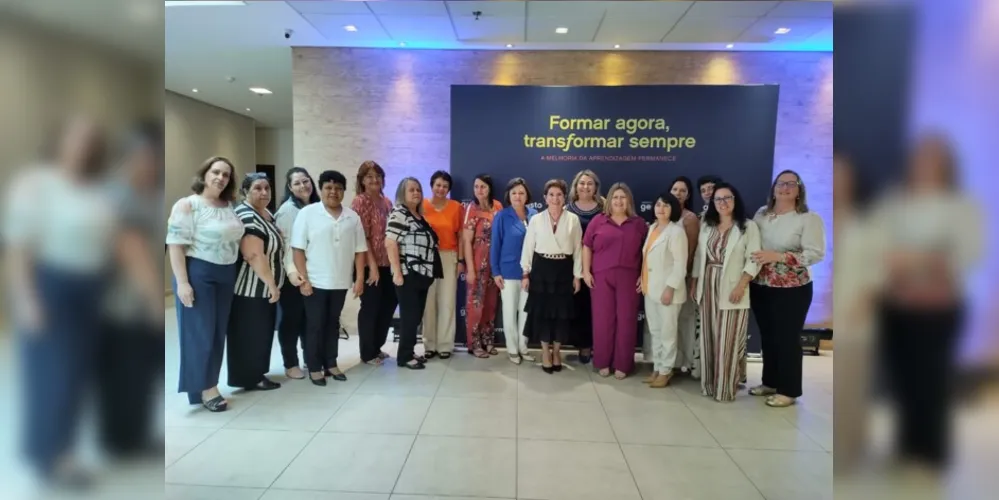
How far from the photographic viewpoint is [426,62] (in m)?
5.41

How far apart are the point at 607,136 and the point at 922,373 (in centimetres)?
420

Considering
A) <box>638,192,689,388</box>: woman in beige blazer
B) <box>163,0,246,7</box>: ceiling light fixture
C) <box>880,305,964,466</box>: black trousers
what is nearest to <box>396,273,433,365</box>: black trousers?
<box>638,192,689,388</box>: woman in beige blazer

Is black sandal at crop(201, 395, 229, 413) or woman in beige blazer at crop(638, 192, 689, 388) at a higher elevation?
woman in beige blazer at crop(638, 192, 689, 388)

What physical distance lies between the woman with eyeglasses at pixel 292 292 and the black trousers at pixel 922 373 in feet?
11.8

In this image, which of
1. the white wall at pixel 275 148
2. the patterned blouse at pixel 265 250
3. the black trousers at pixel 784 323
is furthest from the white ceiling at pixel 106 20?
the white wall at pixel 275 148

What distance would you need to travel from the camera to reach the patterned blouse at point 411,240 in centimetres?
418

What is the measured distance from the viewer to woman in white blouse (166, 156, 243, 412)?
3.09 m

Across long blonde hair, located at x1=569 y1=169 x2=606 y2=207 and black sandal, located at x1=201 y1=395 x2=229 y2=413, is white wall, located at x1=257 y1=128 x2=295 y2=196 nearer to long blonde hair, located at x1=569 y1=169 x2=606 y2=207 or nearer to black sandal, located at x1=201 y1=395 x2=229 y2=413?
long blonde hair, located at x1=569 y1=169 x2=606 y2=207

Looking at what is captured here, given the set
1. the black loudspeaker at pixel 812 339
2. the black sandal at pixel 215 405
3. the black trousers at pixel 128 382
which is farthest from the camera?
the black loudspeaker at pixel 812 339

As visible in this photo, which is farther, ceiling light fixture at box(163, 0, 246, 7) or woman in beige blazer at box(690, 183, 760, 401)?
ceiling light fixture at box(163, 0, 246, 7)

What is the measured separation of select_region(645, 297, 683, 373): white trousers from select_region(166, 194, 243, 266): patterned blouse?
2935mm

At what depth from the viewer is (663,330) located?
12.7ft

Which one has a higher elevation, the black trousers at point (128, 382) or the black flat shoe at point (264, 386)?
the black trousers at point (128, 382)

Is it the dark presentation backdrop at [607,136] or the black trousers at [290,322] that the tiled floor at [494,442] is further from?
the dark presentation backdrop at [607,136]
